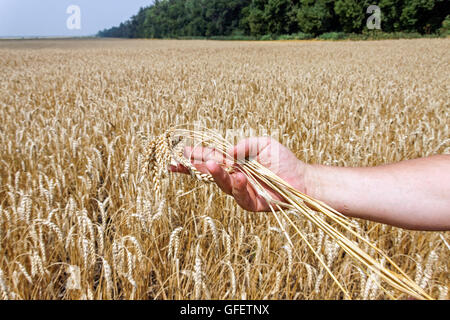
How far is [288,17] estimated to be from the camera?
1759 inches

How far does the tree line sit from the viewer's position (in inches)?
1373

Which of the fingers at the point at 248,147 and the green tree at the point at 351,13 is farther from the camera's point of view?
the green tree at the point at 351,13

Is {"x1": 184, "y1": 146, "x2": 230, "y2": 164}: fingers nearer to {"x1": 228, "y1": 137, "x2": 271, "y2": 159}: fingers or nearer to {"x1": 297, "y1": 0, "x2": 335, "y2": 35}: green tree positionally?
{"x1": 228, "y1": 137, "x2": 271, "y2": 159}: fingers

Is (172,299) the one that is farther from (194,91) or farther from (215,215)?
(194,91)

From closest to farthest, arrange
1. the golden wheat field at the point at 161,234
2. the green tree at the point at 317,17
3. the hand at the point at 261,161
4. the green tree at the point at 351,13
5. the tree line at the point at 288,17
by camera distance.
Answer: the golden wheat field at the point at 161,234 → the hand at the point at 261,161 → the tree line at the point at 288,17 → the green tree at the point at 351,13 → the green tree at the point at 317,17

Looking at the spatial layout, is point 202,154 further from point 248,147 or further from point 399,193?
point 399,193

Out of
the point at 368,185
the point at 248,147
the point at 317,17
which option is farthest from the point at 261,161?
the point at 317,17

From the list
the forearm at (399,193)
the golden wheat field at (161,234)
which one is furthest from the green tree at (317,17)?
the forearm at (399,193)

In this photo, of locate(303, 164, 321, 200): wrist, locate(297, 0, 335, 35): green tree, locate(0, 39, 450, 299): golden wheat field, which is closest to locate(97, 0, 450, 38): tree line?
locate(297, 0, 335, 35): green tree

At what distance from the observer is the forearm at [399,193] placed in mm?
1036

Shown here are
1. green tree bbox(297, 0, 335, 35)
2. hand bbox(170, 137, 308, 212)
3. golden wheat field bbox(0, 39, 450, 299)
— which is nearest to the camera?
golden wheat field bbox(0, 39, 450, 299)

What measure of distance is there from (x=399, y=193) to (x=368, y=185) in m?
0.10

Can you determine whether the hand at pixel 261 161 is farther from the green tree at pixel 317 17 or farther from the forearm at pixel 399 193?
the green tree at pixel 317 17

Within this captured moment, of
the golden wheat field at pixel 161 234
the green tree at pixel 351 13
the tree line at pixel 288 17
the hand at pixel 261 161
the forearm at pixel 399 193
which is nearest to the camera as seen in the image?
the forearm at pixel 399 193
